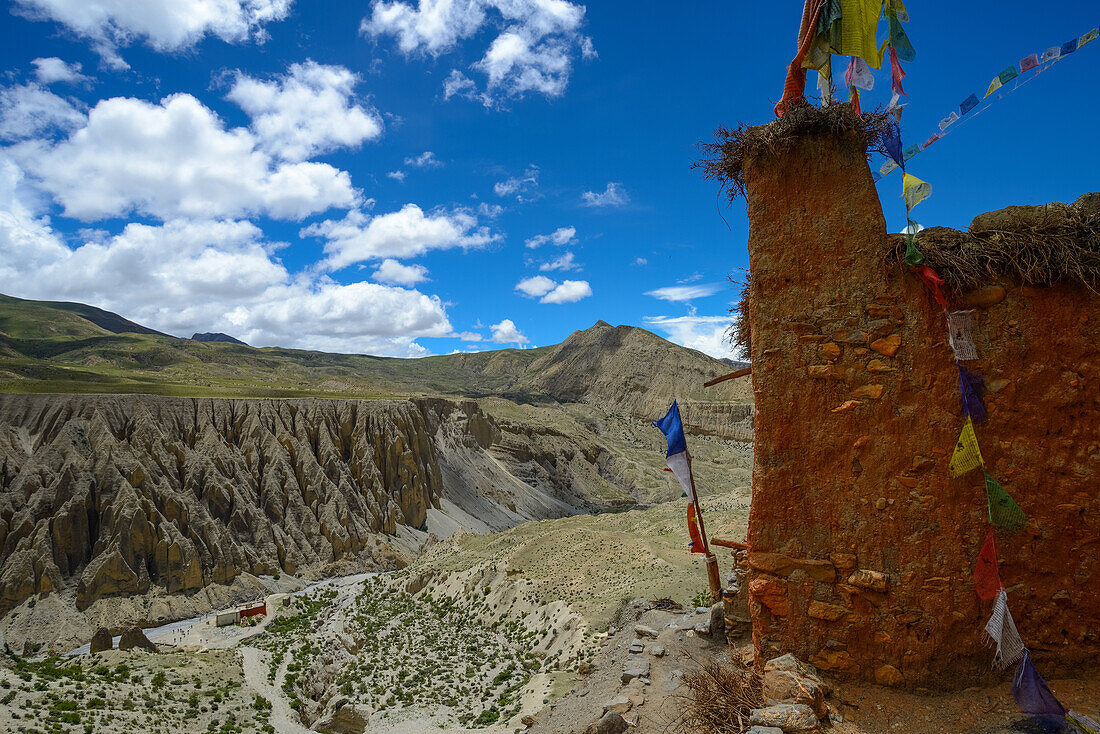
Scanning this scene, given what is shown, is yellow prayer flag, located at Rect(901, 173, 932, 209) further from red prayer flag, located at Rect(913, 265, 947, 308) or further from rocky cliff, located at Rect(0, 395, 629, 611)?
rocky cliff, located at Rect(0, 395, 629, 611)

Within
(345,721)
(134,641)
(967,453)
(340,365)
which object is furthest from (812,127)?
(340,365)

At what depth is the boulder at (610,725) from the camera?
25.3 feet

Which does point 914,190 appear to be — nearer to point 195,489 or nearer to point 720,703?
point 720,703

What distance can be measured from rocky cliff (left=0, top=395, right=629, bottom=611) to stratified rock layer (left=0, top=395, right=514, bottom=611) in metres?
0.08

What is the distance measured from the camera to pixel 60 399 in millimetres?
34344

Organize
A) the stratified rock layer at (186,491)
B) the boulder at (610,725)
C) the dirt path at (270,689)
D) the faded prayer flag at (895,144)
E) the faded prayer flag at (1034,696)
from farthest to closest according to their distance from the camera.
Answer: the stratified rock layer at (186,491) → the dirt path at (270,689) → the boulder at (610,725) → the faded prayer flag at (895,144) → the faded prayer flag at (1034,696)

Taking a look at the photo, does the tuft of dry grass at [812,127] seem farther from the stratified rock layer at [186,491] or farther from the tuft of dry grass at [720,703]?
the stratified rock layer at [186,491]

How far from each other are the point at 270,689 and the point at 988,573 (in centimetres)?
1974

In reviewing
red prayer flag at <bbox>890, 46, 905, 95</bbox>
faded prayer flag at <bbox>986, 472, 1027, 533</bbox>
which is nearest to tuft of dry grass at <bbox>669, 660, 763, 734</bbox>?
faded prayer flag at <bbox>986, 472, 1027, 533</bbox>

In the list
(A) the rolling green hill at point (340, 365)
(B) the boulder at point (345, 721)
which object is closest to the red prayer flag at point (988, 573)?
(B) the boulder at point (345, 721)

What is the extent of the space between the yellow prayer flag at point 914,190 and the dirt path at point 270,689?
61.3 ft

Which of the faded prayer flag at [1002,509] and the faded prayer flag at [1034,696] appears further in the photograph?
the faded prayer flag at [1002,509]

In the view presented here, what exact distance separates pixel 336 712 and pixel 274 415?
105 feet

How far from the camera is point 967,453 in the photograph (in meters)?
6.14
